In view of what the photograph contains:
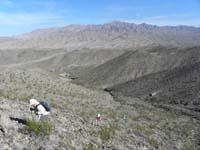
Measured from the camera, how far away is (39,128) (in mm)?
16156

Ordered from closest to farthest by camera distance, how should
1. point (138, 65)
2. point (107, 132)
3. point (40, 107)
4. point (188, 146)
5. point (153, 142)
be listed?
point (40, 107) < point (107, 132) < point (153, 142) < point (188, 146) < point (138, 65)

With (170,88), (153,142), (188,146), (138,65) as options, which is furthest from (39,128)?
(138,65)

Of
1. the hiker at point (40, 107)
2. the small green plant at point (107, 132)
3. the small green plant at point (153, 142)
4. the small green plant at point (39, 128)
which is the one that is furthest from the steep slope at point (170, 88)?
the hiker at point (40, 107)

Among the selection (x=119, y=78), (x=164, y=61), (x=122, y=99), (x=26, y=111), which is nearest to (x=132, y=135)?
(x=26, y=111)

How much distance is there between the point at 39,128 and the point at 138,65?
76822 millimetres

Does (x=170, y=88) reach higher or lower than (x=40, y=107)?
lower

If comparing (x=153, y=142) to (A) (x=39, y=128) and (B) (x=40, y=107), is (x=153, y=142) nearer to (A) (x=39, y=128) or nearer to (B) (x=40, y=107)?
(A) (x=39, y=128)

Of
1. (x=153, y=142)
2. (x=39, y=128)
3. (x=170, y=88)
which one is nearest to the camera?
(x=39, y=128)

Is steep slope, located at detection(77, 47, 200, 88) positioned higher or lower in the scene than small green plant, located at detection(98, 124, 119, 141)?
lower

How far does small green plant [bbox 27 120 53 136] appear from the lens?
15891 mm

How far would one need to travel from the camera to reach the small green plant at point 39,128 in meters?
15.9

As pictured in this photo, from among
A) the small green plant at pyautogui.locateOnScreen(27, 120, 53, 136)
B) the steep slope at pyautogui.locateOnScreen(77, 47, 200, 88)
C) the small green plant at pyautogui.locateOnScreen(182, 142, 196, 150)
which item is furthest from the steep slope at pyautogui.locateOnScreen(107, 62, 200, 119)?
the small green plant at pyautogui.locateOnScreen(27, 120, 53, 136)

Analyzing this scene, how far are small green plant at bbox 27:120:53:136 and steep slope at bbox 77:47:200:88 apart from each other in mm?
60579

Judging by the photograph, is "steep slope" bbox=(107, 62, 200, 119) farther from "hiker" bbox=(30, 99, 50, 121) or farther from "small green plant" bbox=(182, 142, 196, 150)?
"hiker" bbox=(30, 99, 50, 121)
